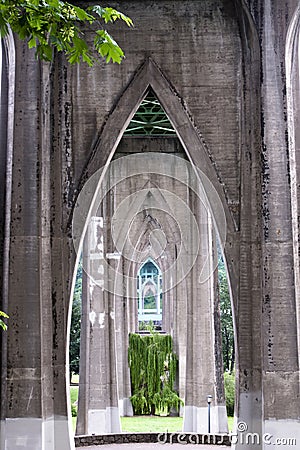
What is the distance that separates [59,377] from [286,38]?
27.7 feet

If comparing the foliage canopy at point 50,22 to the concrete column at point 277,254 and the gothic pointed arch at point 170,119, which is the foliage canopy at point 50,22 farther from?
the gothic pointed arch at point 170,119

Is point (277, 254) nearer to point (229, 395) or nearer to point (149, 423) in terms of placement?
point (149, 423)

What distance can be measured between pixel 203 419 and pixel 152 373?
694 centimetres

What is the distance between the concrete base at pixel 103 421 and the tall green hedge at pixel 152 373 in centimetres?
619

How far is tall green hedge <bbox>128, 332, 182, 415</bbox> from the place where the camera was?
102 feet

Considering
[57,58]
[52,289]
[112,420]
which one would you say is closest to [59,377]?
[52,289]

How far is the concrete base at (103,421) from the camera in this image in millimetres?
24594

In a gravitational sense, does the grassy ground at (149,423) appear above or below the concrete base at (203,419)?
below

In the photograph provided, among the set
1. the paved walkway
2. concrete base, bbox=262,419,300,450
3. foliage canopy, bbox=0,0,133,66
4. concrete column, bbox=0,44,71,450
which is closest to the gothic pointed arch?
concrete column, bbox=0,44,71,450

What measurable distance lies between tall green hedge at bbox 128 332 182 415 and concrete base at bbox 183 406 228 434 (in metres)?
5.94

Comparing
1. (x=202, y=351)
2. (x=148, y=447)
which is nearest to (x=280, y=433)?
(x=148, y=447)

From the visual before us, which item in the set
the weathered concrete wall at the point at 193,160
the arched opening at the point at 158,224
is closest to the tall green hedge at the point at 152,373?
the arched opening at the point at 158,224

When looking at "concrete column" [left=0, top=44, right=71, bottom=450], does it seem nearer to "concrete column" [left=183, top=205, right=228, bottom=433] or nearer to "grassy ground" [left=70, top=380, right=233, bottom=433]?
"concrete column" [left=183, top=205, right=228, bottom=433]

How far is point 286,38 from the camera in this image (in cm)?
1483
